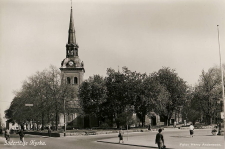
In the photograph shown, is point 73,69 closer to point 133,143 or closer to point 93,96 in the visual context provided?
point 93,96

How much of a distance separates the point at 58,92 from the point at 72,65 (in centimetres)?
4278

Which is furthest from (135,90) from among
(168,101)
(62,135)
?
(62,135)

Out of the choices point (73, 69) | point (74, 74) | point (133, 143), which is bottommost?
point (133, 143)

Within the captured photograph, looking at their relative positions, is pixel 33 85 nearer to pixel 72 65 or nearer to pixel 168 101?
pixel 168 101

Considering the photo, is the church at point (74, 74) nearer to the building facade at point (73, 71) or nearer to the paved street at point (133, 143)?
the building facade at point (73, 71)

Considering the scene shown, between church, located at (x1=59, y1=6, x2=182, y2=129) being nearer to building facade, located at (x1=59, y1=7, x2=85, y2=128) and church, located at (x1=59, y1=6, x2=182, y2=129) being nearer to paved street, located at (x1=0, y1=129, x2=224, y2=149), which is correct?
building facade, located at (x1=59, y1=7, x2=85, y2=128)

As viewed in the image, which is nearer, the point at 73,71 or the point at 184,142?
the point at 184,142

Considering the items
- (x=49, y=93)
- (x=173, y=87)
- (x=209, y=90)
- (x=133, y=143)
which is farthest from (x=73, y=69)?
(x=133, y=143)

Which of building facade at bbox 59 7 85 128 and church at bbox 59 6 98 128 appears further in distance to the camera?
building facade at bbox 59 7 85 128

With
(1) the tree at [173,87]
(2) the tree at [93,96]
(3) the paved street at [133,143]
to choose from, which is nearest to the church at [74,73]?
(2) the tree at [93,96]

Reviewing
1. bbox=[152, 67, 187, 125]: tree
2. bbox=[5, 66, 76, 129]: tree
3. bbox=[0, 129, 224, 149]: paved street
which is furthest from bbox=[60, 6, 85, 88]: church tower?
bbox=[0, 129, 224, 149]: paved street

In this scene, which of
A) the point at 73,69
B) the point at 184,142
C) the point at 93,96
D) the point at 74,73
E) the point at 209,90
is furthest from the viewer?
the point at 74,73

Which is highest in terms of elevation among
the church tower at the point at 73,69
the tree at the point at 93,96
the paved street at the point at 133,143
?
the church tower at the point at 73,69

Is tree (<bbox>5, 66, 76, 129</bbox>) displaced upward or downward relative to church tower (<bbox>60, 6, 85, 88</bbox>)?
downward
